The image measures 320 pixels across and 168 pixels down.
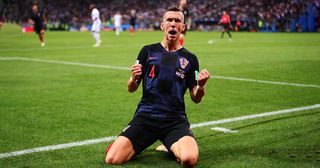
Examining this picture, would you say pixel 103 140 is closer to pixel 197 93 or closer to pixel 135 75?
pixel 135 75

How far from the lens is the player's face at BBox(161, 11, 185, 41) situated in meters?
4.70

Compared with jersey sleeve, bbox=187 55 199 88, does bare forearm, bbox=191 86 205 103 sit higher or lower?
lower

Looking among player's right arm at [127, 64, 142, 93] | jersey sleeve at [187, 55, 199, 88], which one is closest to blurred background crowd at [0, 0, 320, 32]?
jersey sleeve at [187, 55, 199, 88]

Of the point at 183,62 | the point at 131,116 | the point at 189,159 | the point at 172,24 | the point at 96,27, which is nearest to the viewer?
the point at 189,159

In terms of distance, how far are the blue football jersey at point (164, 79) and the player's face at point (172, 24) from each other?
0.65 feet

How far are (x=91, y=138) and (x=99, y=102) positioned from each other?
2503 mm

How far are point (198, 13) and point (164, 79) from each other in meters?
50.5

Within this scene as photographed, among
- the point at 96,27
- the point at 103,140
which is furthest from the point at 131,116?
the point at 96,27

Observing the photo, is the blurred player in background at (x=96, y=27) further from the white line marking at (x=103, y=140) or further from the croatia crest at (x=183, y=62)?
the croatia crest at (x=183, y=62)

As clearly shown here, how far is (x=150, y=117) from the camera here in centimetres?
475

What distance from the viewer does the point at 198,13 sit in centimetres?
5431

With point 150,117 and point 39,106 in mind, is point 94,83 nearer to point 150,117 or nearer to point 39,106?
point 39,106

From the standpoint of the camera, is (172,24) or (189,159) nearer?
(189,159)

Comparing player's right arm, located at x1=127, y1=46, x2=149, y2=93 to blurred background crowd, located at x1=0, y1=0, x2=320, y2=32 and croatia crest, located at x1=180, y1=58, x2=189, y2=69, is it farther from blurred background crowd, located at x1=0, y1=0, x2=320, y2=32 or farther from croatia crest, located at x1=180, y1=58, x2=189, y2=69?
blurred background crowd, located at x1=0, y1=0, x2=320, y2=32
